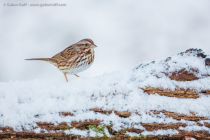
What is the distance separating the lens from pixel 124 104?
2.54m

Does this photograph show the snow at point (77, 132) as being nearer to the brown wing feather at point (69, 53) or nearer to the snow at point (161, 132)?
the snow at point (161, 132)

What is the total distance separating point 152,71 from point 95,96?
927mm

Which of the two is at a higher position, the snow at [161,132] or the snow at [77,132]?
the snow at [77,132]

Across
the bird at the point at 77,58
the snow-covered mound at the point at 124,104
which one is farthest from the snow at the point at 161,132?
the bird at the point at 77,58

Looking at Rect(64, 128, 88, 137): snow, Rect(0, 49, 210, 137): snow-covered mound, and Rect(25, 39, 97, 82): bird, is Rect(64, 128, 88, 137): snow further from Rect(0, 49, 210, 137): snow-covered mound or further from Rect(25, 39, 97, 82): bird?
Rect(25, 39, 97, 82): bird

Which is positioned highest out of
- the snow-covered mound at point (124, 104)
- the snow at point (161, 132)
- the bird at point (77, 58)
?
the bird at point (77, 58)

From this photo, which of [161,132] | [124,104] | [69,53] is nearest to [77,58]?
[69,53]

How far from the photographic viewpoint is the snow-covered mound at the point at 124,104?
2.43 m

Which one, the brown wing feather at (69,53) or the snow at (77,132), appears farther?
the brown wing feather at (69,53)

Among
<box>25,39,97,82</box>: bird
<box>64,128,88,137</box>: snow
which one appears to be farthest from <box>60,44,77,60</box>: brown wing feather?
<box>64,128,88,137</box>: snow

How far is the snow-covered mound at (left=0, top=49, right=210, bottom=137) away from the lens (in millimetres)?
2434

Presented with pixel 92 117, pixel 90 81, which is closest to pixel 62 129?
pixel 92 117

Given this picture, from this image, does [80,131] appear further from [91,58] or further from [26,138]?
[91,58]

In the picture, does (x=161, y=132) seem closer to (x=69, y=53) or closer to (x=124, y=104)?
(x=124, y=104)
